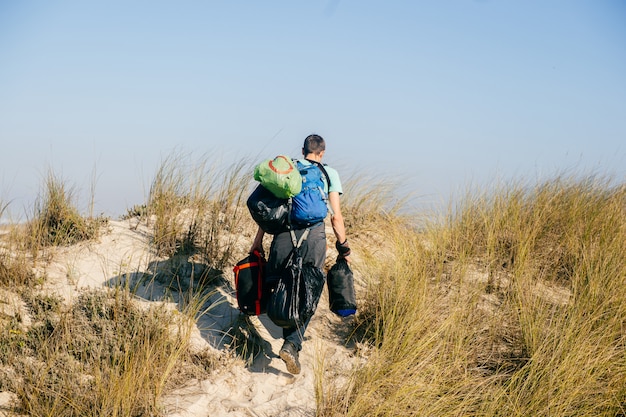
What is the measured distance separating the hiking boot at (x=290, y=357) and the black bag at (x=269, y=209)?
3.30ft

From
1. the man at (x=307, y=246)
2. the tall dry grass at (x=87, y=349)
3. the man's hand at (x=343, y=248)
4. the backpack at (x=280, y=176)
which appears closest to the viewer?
the tall dry grass at (x=87, y=349)

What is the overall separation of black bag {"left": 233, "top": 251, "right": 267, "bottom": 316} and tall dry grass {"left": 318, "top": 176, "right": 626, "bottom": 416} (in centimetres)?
109

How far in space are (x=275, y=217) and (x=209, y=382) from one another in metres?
1.46

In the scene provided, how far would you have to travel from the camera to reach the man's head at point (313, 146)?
198 inches

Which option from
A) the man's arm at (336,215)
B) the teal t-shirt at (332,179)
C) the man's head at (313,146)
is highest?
the man's head at (313,146)

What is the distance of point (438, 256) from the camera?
671cm

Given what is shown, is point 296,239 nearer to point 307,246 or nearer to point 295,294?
point 307,246

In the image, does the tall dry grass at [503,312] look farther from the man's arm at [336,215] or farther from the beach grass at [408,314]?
the man's arm at [336,215]

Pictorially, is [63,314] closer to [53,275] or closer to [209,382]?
[53,275]

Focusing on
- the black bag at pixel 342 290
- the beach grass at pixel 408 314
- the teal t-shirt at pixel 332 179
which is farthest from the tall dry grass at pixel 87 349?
the teal t-shirt at pixel 332 179

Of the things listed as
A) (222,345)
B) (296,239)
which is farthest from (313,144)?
(222,345)

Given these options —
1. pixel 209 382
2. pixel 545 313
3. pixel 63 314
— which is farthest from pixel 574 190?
pixel 63 314

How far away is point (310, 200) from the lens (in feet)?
15.7

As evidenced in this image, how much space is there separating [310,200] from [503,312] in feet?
7.47
